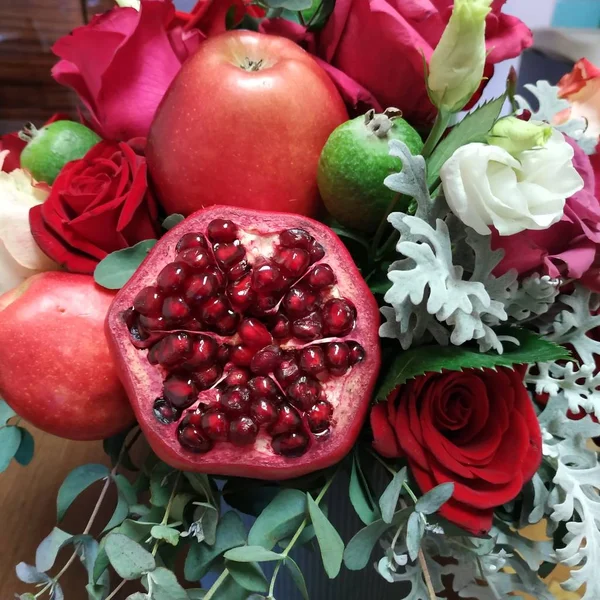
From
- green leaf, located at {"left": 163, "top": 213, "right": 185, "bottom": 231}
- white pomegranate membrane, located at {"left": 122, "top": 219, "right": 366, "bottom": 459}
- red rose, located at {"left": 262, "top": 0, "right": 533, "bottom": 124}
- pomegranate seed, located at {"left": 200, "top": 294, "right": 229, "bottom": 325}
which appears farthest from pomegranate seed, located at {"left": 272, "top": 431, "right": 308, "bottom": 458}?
red rose, located at {"left": 262, "top": 0, "right": 533, "bottom": 124}

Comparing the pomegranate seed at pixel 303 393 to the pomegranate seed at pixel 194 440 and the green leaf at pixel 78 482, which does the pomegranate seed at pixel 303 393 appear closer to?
the pomegranate seed at pixel 194 440

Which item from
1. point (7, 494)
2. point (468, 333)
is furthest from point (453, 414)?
point (7, 494)

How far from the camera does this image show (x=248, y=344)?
449 millimetres

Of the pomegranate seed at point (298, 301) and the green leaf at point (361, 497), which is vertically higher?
the pomegranate seed at point (298, 301)

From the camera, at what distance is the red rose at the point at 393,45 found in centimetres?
51

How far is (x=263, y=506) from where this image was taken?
1.57 ft

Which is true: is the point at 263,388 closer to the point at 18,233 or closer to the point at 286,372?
the point at 286,372

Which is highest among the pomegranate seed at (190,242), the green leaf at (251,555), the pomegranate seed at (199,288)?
the pomegranate seed at (190,242)

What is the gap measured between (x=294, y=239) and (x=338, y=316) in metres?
0.07

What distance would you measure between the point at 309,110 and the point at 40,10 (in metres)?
1.14

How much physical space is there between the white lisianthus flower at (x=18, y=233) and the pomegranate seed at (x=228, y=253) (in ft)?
0.63

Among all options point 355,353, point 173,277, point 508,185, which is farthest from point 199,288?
point 508,185

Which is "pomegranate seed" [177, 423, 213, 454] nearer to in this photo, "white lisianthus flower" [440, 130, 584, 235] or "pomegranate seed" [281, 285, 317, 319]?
"pomegranate seed" [281, 285, 317, 319]

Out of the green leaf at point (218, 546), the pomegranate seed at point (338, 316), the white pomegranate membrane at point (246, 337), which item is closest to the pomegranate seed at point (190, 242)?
the white pomegranate membrane at point (246, 337)
